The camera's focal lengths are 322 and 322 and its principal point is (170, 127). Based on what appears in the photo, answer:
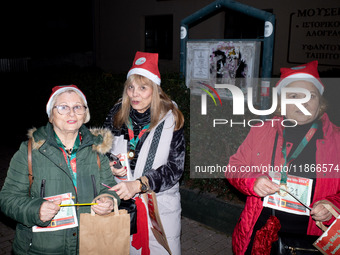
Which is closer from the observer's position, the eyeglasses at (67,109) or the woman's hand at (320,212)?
the woman's hand at (320,212)

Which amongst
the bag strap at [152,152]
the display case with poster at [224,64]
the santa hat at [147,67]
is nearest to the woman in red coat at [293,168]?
the bag strap at [152,152]

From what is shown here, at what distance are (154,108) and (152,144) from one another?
1.08 ft

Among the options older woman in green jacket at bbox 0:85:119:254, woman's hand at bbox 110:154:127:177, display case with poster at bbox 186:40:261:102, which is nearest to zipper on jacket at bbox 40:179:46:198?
older woman in green jacket at bbox 0:85:119:254

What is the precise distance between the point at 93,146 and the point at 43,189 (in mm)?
466

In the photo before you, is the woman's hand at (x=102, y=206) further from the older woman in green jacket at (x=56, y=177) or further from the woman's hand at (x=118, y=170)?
the woman's hand at (x=118, y=170)

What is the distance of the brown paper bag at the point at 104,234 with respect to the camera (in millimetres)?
2230

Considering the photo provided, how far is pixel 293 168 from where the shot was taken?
2.48m

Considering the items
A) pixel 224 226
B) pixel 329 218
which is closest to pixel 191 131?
pixel 224 226

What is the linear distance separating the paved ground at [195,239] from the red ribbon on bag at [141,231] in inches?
64.8

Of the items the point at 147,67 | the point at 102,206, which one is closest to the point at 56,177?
the point at 102,206

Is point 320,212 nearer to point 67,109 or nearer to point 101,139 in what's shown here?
point 101,139

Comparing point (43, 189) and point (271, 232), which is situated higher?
point (43, 189)

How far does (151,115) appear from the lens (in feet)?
9.32

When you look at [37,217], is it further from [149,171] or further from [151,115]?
[151,115]
